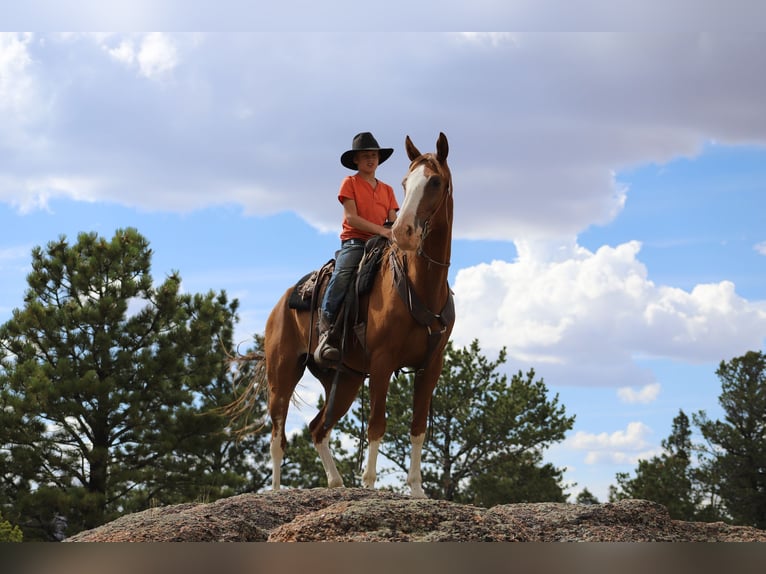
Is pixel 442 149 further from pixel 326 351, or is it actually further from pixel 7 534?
pixel 7 534

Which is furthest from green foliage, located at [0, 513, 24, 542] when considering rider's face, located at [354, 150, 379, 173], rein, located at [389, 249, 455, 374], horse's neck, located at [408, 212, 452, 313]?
horse's neck, located at [408, 212, 452, 313]

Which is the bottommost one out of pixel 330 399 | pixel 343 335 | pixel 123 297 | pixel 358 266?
pixel 330 399

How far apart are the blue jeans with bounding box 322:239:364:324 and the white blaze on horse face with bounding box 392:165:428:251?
1.48 meters

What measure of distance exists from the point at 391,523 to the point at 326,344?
2.95 m

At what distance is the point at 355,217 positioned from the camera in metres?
7.67

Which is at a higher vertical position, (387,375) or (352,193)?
(352,193)

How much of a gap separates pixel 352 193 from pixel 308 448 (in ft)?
66.1

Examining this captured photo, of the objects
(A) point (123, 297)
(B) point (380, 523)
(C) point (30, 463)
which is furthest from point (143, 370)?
(B) point (380, 523)

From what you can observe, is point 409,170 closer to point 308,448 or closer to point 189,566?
point 189,566

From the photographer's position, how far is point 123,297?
2259 cm

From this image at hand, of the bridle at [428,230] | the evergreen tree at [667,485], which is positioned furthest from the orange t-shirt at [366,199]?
the evergreen tree at [667,485]

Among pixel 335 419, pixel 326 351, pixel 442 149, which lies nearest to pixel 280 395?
pixel 335 419

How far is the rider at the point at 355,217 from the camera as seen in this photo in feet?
25.1

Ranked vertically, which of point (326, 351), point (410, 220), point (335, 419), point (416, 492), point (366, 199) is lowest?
point (416, 492)
